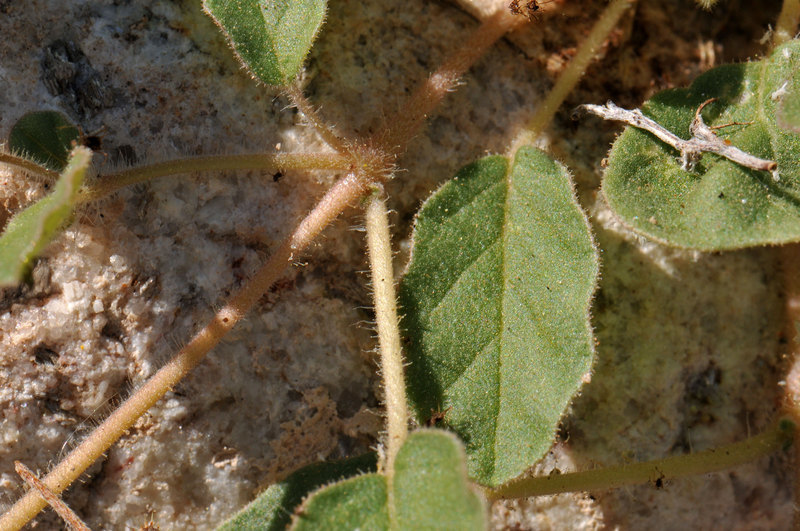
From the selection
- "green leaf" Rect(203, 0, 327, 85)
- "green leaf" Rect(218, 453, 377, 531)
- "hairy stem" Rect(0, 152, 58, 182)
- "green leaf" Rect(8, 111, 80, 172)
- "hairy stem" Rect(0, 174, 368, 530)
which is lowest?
"green leaf" Rect(218, 453, 377, 531)

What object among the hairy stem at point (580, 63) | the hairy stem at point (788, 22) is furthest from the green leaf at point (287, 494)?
the hairy stem at point (788, 22)

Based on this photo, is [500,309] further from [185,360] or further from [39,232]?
[39,232]

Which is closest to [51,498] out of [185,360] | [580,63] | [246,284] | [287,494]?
[185,360]

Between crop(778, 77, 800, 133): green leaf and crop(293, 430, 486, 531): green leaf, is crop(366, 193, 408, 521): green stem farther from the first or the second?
crop(778, 77, 800, 133): green leaf

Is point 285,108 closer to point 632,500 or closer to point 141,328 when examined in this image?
point 141,328

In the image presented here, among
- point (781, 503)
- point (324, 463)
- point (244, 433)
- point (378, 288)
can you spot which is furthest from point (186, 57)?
point (781, 503)

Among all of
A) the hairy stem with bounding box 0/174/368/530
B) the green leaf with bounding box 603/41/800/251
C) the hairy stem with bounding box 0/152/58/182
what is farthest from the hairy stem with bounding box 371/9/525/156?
the hairy stem with bounding box 0/152/58/182

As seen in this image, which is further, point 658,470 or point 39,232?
point 658,470
